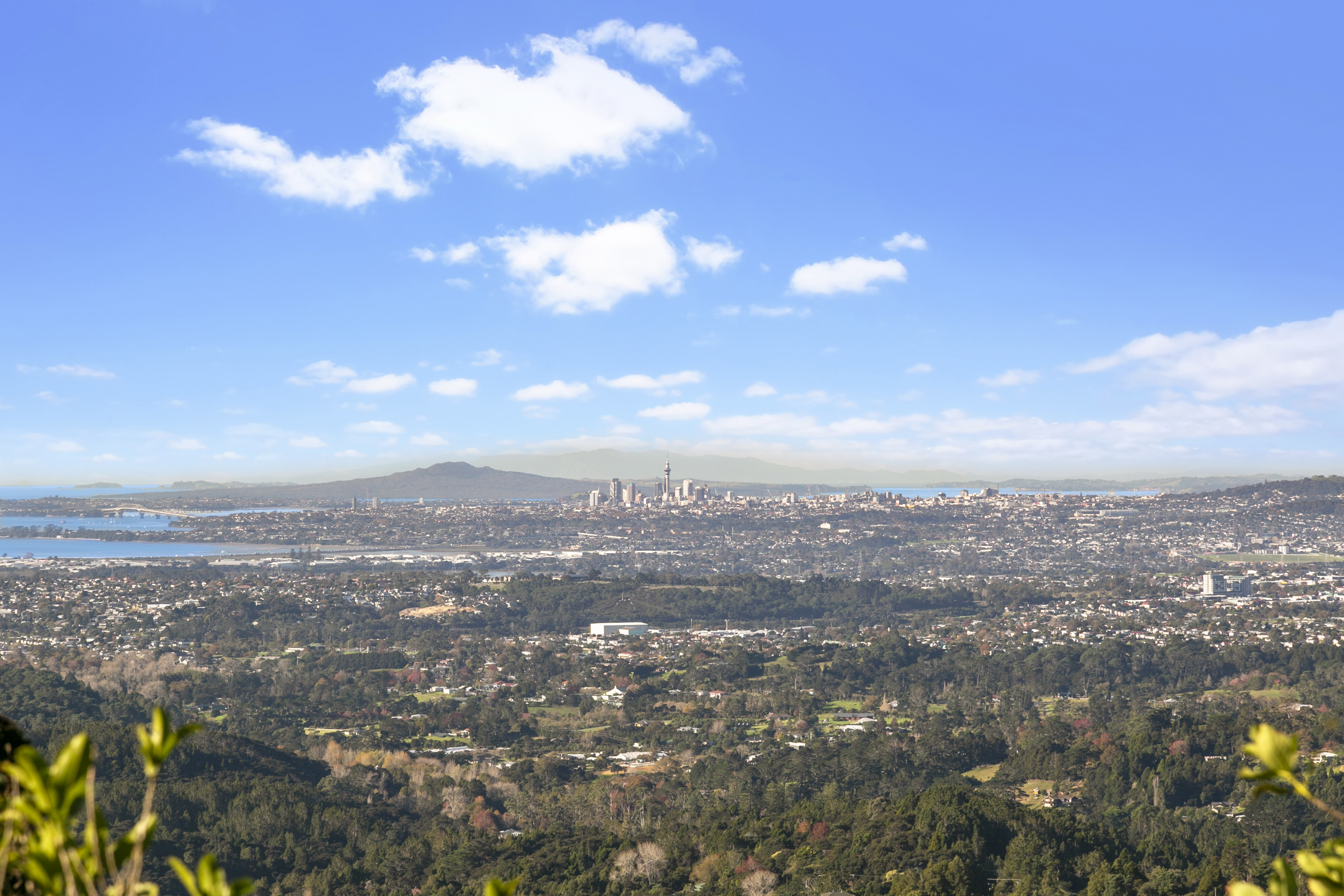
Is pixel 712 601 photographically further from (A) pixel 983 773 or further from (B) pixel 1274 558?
(B) pixel 1274 558

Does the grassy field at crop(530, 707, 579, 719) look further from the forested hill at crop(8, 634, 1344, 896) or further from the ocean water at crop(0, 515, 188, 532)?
the ocean water at crop(0, 515, 188, 532)

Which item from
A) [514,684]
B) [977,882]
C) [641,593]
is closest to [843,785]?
[977,882]

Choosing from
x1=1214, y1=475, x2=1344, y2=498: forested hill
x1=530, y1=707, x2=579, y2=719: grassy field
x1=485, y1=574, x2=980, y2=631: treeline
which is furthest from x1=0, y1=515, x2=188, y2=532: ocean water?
x1=1214, y1=475, x2=1344, y2=498: forested hill

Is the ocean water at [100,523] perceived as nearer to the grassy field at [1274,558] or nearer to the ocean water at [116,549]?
the ocean water at [116,549]

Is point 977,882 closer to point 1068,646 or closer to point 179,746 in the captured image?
point 179,746

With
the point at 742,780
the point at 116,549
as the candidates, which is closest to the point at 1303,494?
the point at 742,780

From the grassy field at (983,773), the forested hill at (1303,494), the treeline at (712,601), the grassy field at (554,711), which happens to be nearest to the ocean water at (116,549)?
the treeline at (712,601)
